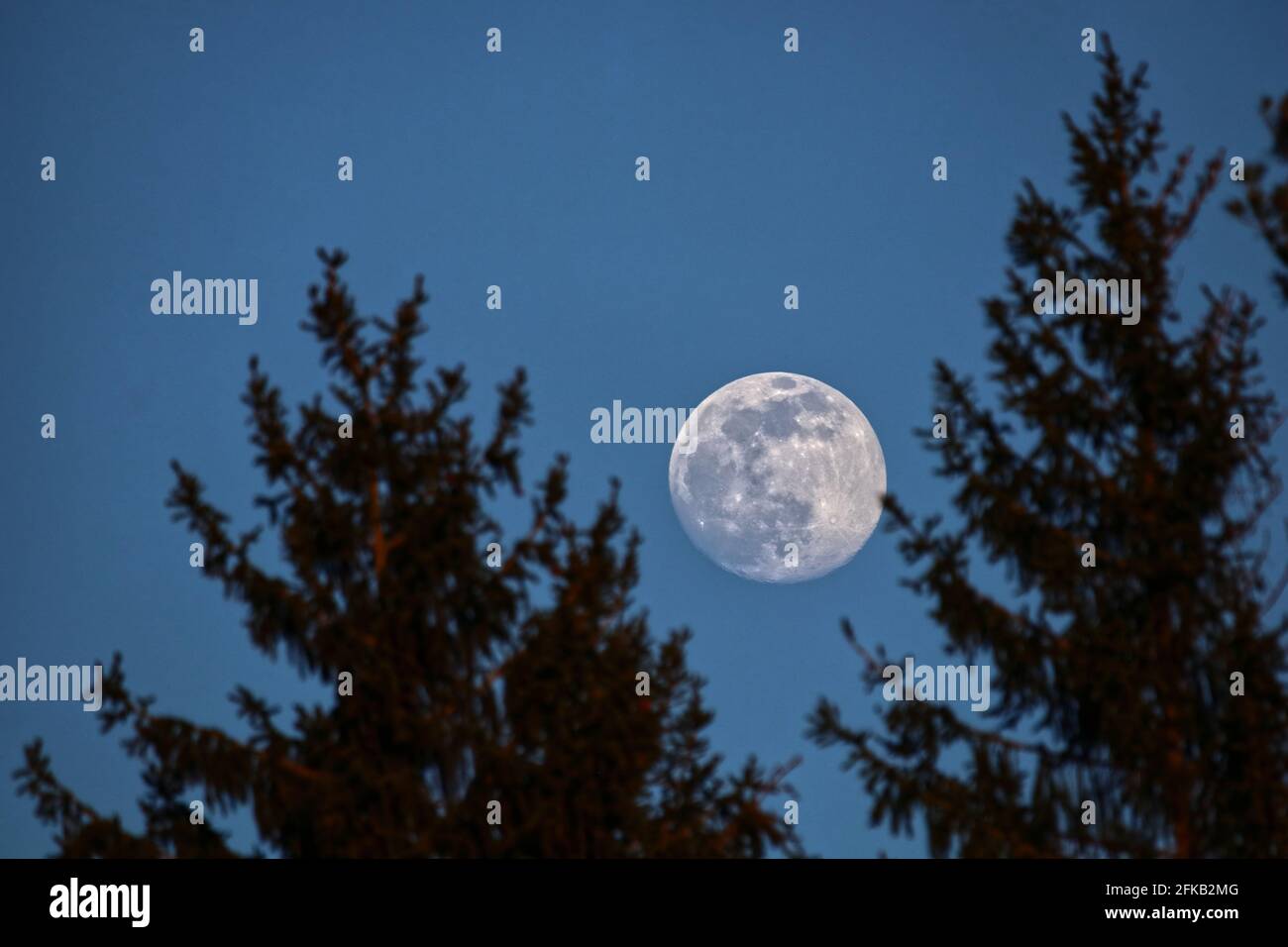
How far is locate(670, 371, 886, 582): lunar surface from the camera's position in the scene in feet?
92.9

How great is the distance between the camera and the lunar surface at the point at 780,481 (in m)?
28.3

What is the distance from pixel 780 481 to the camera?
92.7 feet

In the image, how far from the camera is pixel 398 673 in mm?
22844

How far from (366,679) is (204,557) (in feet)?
9.18

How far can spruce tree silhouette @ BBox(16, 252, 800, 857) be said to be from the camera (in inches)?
882

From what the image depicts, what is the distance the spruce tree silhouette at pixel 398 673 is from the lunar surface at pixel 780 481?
3.80 metres

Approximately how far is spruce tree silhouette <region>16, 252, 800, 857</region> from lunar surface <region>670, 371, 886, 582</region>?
12.5 feet

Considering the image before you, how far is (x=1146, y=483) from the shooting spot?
2191 centimetres

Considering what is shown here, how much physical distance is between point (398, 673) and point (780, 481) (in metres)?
7.59

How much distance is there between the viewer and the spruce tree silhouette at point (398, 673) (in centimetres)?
2241
